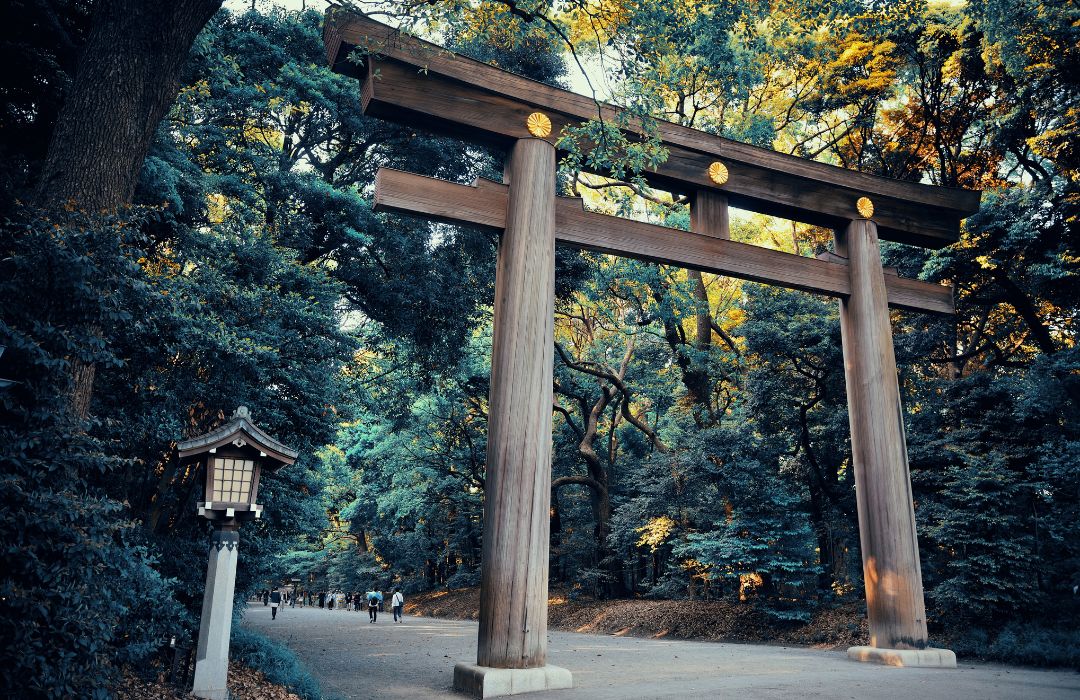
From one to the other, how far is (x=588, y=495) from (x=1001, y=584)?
14.0 meters

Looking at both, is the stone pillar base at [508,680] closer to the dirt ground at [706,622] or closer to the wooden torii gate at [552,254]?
the wooden torii gate at [552,254]

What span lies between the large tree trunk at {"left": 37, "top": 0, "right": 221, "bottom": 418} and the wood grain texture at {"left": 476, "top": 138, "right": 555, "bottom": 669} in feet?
11.1

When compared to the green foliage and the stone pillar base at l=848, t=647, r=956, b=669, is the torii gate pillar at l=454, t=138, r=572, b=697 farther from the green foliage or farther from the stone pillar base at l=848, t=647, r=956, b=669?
the stone pillar base at l=848, t=647, r=956, b=669

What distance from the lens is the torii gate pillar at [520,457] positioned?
19.6ft

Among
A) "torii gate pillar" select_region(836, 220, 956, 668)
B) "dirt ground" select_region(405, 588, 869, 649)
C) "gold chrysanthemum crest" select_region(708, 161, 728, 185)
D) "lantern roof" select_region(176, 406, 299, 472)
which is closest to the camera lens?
"lantern roof" select_region(176, 406, 299, 472)

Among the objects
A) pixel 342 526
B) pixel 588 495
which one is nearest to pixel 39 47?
pixel 588 495

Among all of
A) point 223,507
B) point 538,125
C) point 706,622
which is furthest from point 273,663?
point 706,622

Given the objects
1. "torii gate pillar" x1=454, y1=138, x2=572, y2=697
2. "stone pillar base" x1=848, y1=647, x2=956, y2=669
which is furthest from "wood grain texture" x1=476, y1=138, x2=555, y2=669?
"stone pillar base" x1=848, y1=647, x2=956, y2=669

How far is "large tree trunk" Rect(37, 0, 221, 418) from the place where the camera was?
5027 mm

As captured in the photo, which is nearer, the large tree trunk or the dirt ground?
the large tree trunk

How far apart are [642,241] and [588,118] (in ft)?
5.20

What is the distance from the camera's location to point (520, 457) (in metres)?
6.39

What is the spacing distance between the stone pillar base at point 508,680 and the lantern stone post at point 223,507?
6.81 feet

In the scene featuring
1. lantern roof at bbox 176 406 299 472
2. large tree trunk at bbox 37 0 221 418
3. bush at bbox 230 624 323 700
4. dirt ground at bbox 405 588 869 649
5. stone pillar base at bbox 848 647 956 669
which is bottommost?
dirt ground at bbox 405 588 869 649
